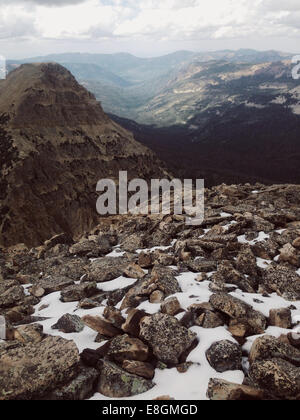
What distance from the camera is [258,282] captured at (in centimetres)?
1185

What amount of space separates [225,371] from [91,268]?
7.89m

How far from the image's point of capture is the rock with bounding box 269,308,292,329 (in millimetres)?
9203

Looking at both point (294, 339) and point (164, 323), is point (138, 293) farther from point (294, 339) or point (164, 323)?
point (294, 339)

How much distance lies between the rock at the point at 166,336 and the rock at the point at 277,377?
1.81m

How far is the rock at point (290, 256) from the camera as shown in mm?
12898

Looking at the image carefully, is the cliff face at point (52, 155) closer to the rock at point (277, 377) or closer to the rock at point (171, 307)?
the rock at point (171, 307)

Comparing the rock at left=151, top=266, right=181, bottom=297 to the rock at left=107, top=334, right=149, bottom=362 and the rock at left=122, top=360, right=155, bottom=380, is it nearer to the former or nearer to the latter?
the rock at left=107, top=334, right=149, bottom=362

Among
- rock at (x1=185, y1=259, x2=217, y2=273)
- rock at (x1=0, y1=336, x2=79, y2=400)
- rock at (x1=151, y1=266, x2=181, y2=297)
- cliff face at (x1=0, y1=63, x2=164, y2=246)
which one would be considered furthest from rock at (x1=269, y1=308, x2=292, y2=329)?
cliff face at (x1=0, y1=63, x2=164, y2=246)

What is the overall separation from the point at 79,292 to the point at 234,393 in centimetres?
699

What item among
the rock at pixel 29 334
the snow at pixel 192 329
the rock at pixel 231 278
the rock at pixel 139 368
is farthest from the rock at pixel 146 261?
the rock at pixel 139 368

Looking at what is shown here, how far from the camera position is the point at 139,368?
7777 mm

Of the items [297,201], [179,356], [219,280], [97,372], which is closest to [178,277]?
[219,280]

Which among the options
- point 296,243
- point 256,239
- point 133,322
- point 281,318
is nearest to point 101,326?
point 133,322
